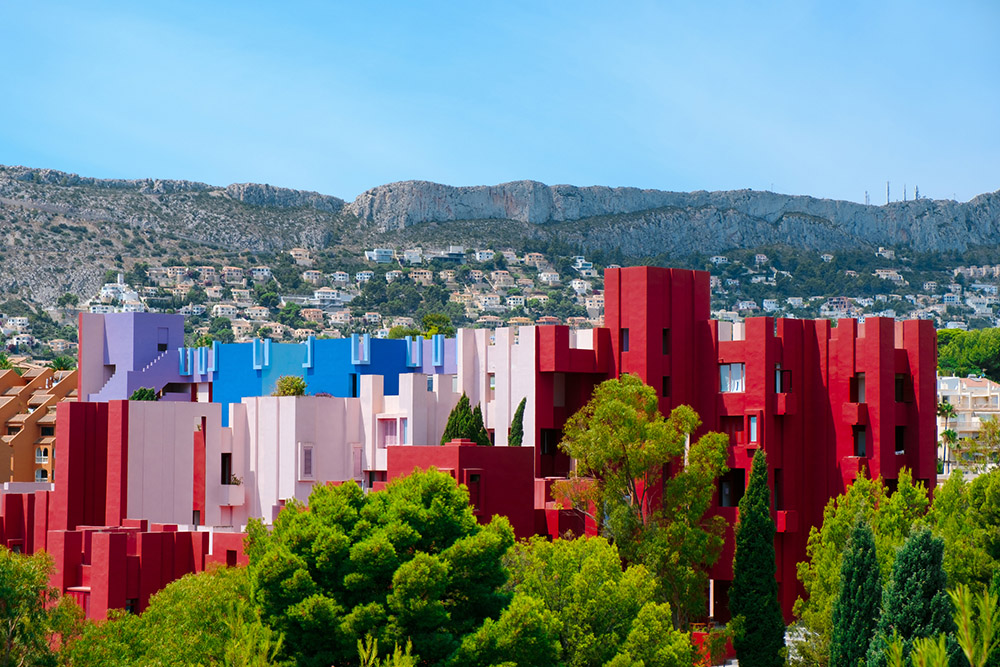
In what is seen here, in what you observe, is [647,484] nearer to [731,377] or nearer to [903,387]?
[731,377]

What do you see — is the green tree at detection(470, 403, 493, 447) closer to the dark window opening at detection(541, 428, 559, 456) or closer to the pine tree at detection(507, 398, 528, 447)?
the pine tree at detection(507, 398, 528, 447)

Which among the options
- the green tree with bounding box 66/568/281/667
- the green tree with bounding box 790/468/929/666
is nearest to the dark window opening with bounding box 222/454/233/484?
the green tree with bounding box 66/568/281/667

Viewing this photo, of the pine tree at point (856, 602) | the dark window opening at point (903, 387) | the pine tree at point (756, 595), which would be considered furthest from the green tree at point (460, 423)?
the pine tree at point (856, 602)

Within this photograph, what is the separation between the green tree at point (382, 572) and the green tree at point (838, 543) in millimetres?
13501

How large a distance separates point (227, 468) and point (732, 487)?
23.4 metres

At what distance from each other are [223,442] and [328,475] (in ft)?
17.0

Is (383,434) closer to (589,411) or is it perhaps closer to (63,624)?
(589,411)

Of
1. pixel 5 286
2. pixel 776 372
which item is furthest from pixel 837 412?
pixel 5 286

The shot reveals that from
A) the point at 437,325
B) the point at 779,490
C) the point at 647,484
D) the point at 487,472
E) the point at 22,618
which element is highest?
the point at 437,325

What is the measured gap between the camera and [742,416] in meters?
64.6

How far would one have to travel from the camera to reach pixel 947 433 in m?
130

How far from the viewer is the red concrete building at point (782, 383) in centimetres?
6369

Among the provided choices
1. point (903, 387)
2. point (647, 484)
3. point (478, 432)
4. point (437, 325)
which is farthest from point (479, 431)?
point (437, 325)

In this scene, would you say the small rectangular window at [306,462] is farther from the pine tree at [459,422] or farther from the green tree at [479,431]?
the green tree at [479,431]
